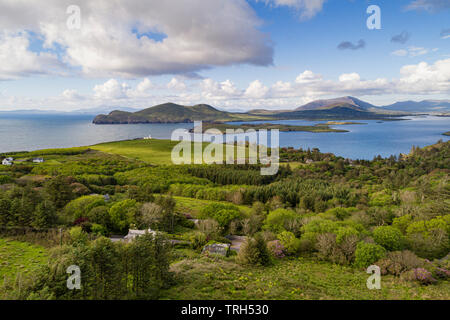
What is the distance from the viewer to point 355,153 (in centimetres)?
14000

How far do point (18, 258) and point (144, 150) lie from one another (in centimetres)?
10207

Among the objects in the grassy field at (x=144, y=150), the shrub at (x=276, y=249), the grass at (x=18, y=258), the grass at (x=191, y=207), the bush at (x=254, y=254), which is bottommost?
the grass at (x=191, y=207)

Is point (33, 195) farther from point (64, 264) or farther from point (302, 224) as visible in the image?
point (302, 224)

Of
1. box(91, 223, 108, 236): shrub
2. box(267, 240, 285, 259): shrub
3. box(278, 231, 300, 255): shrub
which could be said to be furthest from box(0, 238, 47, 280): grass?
box(278, 231, 300, 255): shrub

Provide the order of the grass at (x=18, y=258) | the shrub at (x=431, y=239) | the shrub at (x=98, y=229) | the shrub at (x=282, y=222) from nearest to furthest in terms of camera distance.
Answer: the grass at (x=18, y=258)
the shrub at (x=431, y=239)
the shrub at (x=98, y=229)
the shrub at (x=282, y=222)

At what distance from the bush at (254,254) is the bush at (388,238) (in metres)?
13.1

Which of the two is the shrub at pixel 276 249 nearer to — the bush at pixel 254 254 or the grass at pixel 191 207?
the bush at pixel 254 254

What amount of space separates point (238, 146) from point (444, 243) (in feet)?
355

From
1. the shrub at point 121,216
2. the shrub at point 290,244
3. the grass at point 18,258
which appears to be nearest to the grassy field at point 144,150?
the shrub at point 121,216

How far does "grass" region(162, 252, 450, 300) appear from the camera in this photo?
642 inches

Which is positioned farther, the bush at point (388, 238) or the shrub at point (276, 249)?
the bush at point (388, 238)

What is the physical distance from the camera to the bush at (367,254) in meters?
22.6

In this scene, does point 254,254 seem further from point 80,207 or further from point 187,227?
point 80,207
